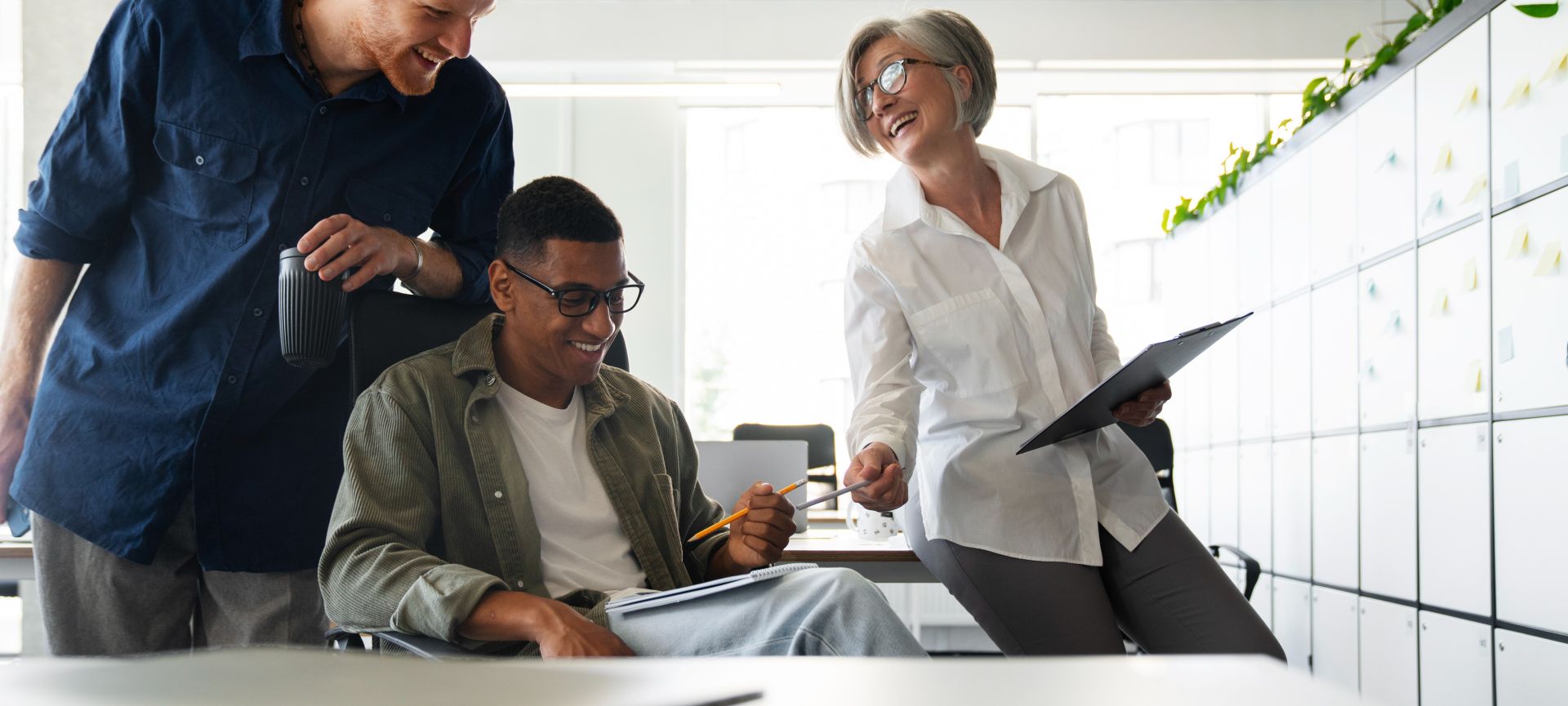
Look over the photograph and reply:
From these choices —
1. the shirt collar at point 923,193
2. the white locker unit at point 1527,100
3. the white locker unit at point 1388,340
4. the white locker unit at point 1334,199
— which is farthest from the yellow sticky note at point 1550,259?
the shirt collar at point 923,193

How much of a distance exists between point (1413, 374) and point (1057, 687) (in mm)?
2669

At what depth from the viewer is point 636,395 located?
74.3 inches

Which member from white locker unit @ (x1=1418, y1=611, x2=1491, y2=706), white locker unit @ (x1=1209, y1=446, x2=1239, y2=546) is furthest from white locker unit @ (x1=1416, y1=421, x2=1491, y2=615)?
white locker unit @ (x1=1209, y1=446, x2=1239, y2=546)

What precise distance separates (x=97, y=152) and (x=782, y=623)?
1118 mm

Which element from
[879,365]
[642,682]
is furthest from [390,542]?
[642,682]

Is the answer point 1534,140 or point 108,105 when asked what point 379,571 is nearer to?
point 108,105

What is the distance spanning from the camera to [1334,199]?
11.1 ft

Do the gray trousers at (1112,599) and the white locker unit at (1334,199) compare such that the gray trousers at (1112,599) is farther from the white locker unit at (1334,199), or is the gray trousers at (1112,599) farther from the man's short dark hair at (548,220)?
the white locker unit at (1334,199)

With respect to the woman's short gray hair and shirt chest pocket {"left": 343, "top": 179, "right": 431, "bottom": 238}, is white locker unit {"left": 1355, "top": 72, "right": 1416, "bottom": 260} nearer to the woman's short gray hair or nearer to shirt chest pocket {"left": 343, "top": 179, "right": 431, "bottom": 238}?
the woman's short gray hair

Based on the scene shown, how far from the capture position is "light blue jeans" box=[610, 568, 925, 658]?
1157mm

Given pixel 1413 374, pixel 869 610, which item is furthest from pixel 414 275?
pixel 1413 374

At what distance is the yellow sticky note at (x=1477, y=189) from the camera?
2.52 m

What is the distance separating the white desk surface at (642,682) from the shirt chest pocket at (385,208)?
105 cm

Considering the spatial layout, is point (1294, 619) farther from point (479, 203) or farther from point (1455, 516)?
point (479, 203)
